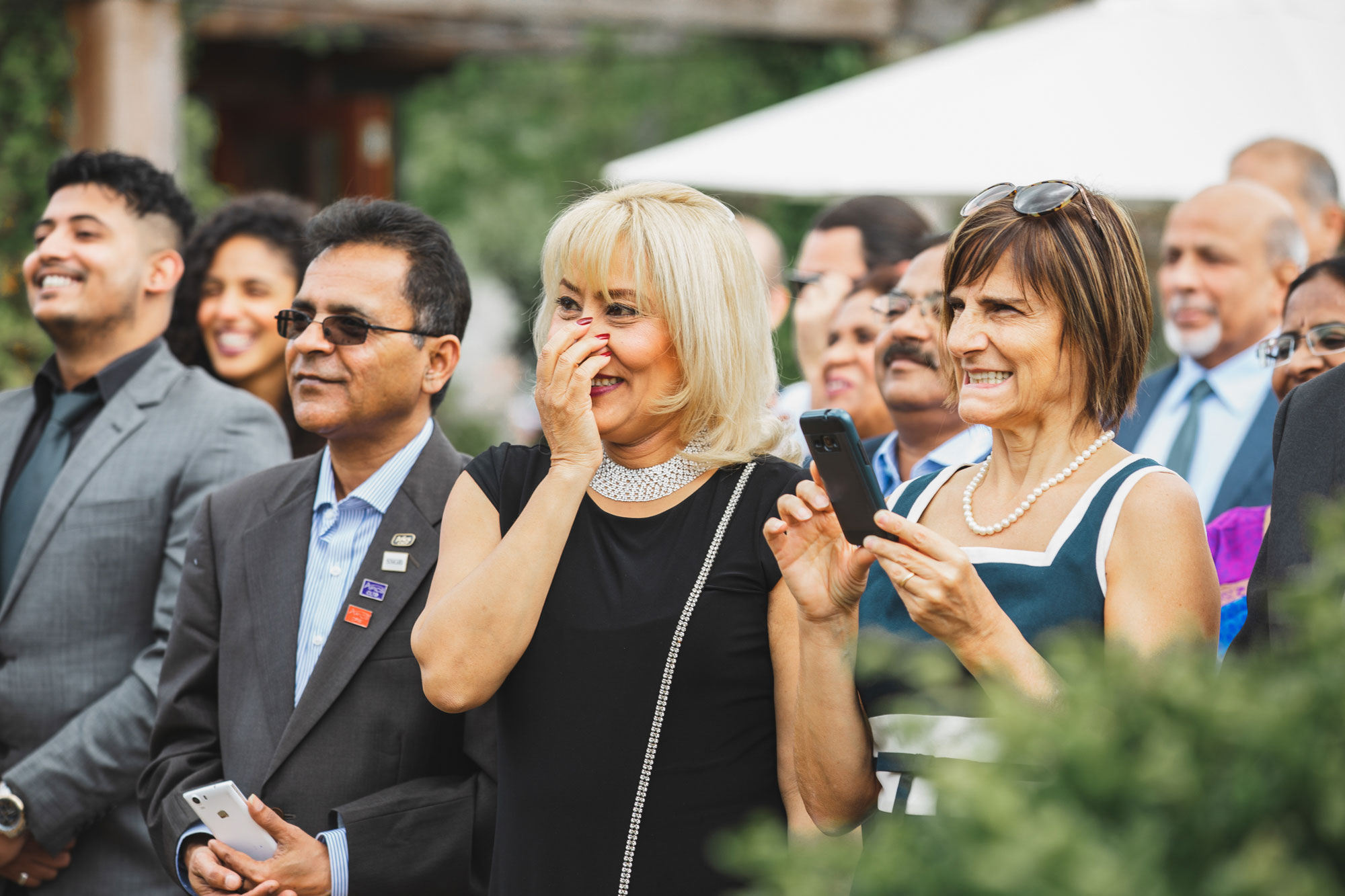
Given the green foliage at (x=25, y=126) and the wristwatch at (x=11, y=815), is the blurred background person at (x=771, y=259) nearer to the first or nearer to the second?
the wristwatch at (x=11, y=815)

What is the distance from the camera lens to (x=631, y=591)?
8.27 feet

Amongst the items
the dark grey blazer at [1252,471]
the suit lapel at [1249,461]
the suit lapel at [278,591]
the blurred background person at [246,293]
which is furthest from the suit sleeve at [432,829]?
the suit lapel at [1249,461]

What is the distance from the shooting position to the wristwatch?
11.8 feet

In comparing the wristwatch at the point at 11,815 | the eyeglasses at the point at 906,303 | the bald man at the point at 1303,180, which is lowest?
the wristwatch at the point at 11,815

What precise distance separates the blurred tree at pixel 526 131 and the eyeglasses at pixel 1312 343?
1007 cm

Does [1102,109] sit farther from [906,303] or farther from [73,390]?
[73,390]

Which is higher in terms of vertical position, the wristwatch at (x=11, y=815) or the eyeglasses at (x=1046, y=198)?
the eyeglasses at (x=1046, y=198)

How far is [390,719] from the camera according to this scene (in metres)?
2.99

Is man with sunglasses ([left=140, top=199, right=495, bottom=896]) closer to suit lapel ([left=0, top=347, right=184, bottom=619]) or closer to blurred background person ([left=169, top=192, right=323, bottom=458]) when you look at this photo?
suit lapel ([left=0, top=347, right=184, bottom=619])

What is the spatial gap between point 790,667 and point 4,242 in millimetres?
6758

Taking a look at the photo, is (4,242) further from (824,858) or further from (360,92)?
(824,858)

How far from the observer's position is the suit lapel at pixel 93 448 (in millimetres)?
3799

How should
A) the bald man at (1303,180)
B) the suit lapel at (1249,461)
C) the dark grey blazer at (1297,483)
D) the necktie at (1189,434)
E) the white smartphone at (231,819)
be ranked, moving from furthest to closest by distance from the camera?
the bald man at (1303,180), the necktie at (1189,434), the suit lapel at (1249,461), the white smartphone at (231,819), the dark grey blazer at (1297,483)

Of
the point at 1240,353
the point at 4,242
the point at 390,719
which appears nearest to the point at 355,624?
the point at 390,719
